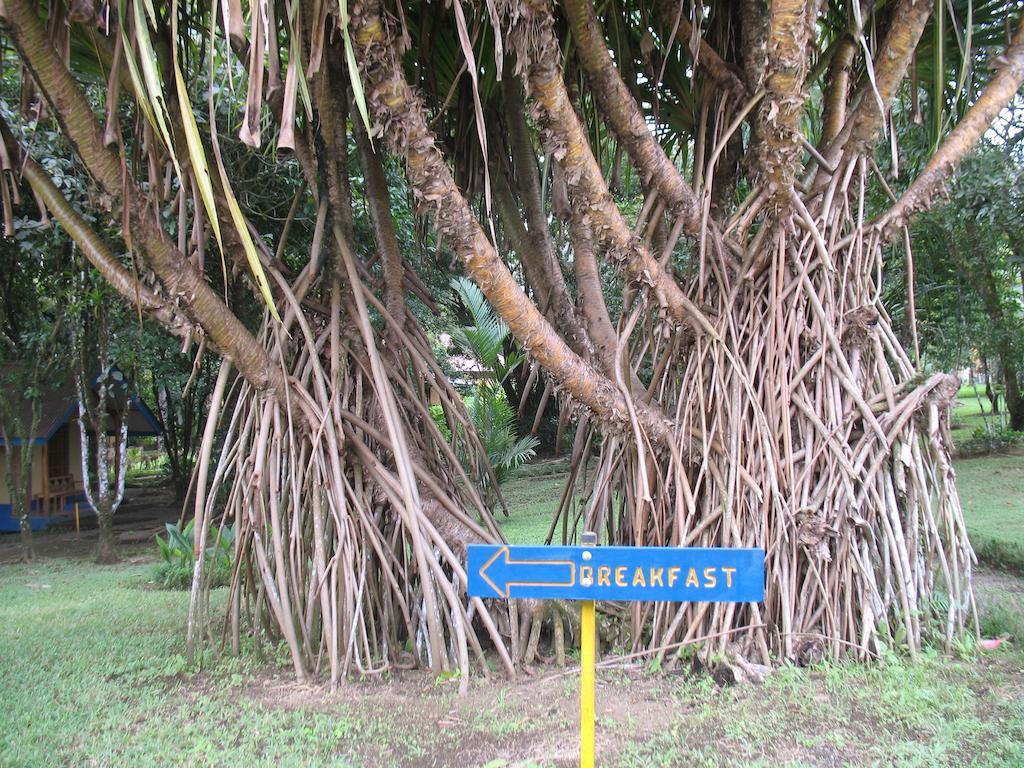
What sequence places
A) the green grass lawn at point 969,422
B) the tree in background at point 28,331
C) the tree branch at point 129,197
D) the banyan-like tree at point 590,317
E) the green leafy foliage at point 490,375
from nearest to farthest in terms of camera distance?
A: the tree branch at point 129,197 → the banyan-like tree at point 590,317 → the tree in background at point 28,331 → the green leafy foliage at point 490,375 → the green grass lawn at point 969,422

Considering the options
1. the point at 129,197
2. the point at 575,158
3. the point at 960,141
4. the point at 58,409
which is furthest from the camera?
the point at 58,409

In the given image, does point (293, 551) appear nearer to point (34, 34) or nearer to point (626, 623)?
point (626, 623)

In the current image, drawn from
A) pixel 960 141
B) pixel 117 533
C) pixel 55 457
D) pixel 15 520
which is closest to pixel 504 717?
pixel 960 141

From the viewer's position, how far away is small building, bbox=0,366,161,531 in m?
10.9

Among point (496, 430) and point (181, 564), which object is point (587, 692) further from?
point (496, 430)

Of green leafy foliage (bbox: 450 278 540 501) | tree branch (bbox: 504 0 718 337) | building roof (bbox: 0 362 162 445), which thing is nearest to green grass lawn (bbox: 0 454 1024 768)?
tree branch (bbox: 504 0 718 337)

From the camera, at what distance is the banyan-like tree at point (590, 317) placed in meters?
3.23

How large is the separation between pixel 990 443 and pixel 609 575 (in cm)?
1039

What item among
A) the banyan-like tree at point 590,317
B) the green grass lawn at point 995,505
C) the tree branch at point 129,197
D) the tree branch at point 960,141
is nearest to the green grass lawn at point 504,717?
the banyan-like tree at point 590,317

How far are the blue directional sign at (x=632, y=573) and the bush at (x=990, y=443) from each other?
992 cm

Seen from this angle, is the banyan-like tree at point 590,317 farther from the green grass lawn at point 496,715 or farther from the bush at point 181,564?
the bush at point 181,564

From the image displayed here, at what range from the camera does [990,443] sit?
10.7 metres

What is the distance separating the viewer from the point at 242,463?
144 inches

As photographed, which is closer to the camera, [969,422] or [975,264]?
[975,264]
